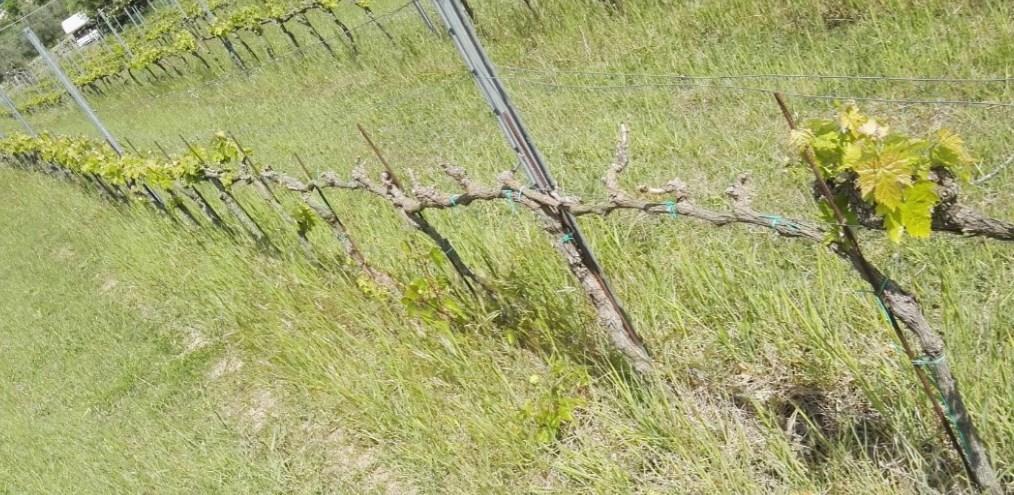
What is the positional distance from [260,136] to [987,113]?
688 centimetres

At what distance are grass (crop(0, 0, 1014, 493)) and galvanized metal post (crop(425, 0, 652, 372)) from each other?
0.15 meters

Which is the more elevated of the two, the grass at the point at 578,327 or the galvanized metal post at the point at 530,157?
the galvanized metal post at the point at 530,157

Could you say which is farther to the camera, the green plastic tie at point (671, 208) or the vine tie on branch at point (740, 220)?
the green plastic tie at point (671, 208)

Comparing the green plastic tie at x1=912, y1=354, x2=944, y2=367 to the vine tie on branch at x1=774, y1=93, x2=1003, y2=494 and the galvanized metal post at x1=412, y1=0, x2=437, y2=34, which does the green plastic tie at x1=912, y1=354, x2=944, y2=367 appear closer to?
the vine tie on branch at x1=774, y1=93, x2=1003, y2=494

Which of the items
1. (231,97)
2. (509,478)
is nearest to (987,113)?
(509,478)

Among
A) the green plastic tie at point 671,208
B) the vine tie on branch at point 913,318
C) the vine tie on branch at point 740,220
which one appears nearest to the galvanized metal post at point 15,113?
the vine tie on branch at point 740,220

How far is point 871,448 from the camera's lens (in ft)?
6.26

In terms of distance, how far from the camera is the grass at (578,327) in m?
2.08

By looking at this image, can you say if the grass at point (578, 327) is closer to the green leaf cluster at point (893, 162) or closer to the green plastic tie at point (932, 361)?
the green leaf cluster at point (893, 162)

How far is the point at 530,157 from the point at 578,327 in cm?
73

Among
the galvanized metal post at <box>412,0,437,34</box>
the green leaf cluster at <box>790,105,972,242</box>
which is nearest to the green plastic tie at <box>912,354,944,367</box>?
the green leaf cluster at <box>790,105,972,242</box>

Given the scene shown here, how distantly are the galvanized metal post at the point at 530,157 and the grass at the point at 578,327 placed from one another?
149mm

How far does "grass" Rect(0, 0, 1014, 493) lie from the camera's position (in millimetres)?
2076

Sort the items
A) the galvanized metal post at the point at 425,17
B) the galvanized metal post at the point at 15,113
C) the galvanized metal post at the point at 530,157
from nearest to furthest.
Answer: the galvanized metal post at the point at 530,157 < the galvanized metal post at the point at 425,17 < the galvanized metal post at the point at 15,113
